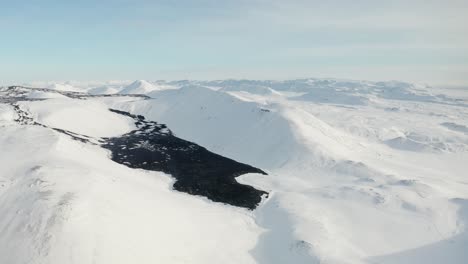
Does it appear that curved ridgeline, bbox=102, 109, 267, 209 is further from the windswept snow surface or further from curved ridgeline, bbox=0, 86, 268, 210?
the windswept snow surface

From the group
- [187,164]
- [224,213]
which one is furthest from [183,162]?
[224,213]

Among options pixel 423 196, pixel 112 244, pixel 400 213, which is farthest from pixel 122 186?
pixel 423 196

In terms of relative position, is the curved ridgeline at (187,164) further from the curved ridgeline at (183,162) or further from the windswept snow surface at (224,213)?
the windswept snow surface at (224,213)

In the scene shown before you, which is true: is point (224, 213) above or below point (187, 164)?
above

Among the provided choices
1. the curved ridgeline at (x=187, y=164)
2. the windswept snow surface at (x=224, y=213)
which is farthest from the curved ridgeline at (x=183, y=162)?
the windswept snow surface at (x=224, y=213)

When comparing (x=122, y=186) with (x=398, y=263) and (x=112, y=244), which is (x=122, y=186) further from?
(x=398, y=263)

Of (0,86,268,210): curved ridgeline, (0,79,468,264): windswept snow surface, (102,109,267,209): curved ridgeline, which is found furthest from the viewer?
(0,86,268,210): curved ridgeline

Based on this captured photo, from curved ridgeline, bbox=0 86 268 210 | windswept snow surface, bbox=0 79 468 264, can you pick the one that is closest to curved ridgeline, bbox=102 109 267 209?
curved ridgeline, bbox=0 86 268 210

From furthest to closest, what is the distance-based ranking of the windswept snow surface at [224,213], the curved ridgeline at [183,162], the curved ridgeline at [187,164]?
the curved ridgeline at [183,162]
the curved ridgeline at [187,164]
the windswept snow surface at [224,213]

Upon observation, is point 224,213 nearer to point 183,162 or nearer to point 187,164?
point 187,164

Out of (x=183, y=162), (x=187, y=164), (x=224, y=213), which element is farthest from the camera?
(x=183, y=162)

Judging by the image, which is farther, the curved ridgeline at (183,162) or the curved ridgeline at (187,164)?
the curved ridgeline at (183,162)
